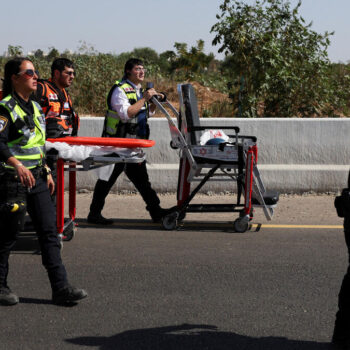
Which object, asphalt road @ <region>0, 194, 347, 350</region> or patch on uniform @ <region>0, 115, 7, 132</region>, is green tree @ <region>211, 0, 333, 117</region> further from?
patch on uniform @ <region>0, 115, 7, 132</region>

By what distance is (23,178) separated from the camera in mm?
5109

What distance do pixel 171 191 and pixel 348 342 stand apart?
6.03 metres

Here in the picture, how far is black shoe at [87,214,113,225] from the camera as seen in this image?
8496 millimetres

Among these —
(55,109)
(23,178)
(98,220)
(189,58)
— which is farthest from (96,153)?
(189,58)

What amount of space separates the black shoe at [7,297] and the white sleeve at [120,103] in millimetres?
3131

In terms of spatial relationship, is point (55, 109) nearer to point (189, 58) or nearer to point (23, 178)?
point (23, 178)

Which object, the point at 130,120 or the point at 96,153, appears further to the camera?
the point at 130,120

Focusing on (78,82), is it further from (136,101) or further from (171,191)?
(136,101)

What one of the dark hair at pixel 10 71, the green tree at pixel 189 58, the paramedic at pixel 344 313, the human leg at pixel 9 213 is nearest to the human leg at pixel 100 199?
the human leg at pixel 9 213

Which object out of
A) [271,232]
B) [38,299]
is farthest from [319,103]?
[38,299]

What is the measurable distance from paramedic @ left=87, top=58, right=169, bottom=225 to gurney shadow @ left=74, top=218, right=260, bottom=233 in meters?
0.11

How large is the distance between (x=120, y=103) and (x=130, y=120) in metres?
0.23

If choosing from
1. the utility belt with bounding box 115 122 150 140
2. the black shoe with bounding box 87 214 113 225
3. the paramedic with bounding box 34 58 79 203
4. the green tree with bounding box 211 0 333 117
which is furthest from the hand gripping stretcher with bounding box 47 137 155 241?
the green tree with bounding box 211 0 333 117

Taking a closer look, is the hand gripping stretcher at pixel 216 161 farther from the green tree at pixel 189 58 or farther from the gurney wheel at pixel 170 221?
the green tree at pixel 189 58
